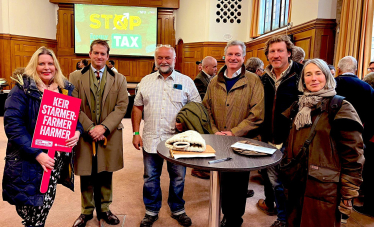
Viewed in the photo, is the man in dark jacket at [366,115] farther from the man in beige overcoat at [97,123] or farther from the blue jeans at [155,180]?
the man in beige overcoat at [97,123]

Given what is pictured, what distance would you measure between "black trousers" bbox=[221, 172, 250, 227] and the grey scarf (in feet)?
2.04

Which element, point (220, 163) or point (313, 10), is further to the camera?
point (313, 10)

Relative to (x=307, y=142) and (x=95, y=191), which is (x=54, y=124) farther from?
(x=307, y=142)

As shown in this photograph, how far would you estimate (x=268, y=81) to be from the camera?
86.4 inches

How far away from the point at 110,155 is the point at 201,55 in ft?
25.3

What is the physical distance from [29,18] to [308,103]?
10.5m

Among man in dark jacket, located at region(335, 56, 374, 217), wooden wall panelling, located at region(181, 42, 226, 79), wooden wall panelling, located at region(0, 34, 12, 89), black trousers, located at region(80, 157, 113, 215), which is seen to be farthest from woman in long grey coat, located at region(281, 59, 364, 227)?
wooden wall panelling, located at region(0, 34, 12, 89)

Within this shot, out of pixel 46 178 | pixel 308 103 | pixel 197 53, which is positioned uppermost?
pixel 197 53

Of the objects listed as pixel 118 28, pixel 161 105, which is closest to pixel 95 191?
pixel 161 105

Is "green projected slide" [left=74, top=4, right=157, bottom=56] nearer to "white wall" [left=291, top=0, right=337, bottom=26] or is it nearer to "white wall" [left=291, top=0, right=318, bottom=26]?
"white wall" [left=291, top=0, right=318, bottom=26]

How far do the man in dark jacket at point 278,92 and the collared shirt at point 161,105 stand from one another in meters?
0.68

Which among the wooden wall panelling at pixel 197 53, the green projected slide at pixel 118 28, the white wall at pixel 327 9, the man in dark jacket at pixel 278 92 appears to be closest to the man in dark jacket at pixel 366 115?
the man in dark jacket at pixel 278 92

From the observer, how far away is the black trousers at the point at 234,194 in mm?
2012

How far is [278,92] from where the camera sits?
6.79 ft
